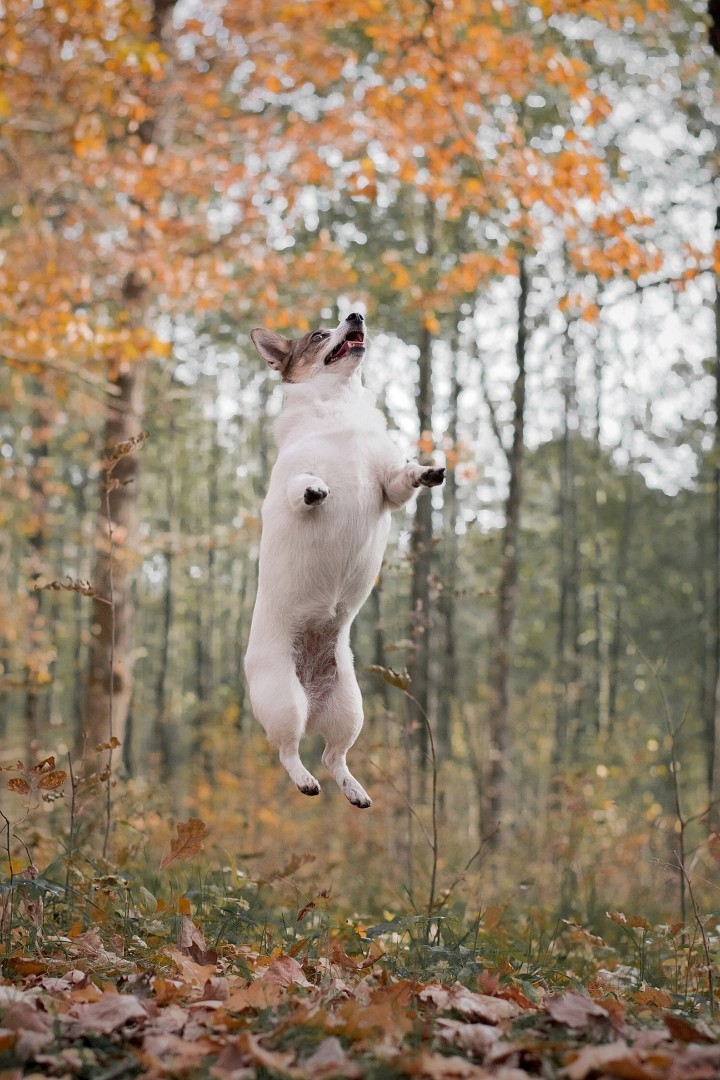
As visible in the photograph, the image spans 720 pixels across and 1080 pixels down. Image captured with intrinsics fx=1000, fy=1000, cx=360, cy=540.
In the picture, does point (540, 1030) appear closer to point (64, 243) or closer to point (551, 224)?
point (551, 224)

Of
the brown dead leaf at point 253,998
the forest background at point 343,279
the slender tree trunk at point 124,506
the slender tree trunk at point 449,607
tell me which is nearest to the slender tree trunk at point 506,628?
the forest background at point 343,279

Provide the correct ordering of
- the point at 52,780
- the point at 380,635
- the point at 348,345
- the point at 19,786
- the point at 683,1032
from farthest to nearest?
the point at 380,635 < the point at 52,780 < the point at 19,786 < the point at 348,345 < the point at 683,1032

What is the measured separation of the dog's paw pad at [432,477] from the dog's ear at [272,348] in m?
0.82

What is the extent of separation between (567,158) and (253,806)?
9.61m

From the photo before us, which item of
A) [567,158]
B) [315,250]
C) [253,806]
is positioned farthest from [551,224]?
[253,806]

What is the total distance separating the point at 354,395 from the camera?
3443mm

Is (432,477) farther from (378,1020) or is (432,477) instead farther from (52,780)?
(52,780)

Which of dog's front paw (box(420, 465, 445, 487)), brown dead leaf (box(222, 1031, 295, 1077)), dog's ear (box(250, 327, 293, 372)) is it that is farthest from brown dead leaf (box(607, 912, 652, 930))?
dog's ear (box(250, 327, 293, 372))

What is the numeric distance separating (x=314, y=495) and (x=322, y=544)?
24 centimetres

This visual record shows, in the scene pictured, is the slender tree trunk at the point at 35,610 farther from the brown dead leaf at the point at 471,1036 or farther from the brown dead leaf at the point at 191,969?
the brown dead leaf at the point at 471,1036

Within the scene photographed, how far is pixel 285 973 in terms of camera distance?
3393mm

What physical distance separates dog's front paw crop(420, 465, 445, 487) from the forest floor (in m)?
1.51

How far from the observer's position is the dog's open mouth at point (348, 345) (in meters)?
3.32

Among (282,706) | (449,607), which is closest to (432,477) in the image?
(282,706)
